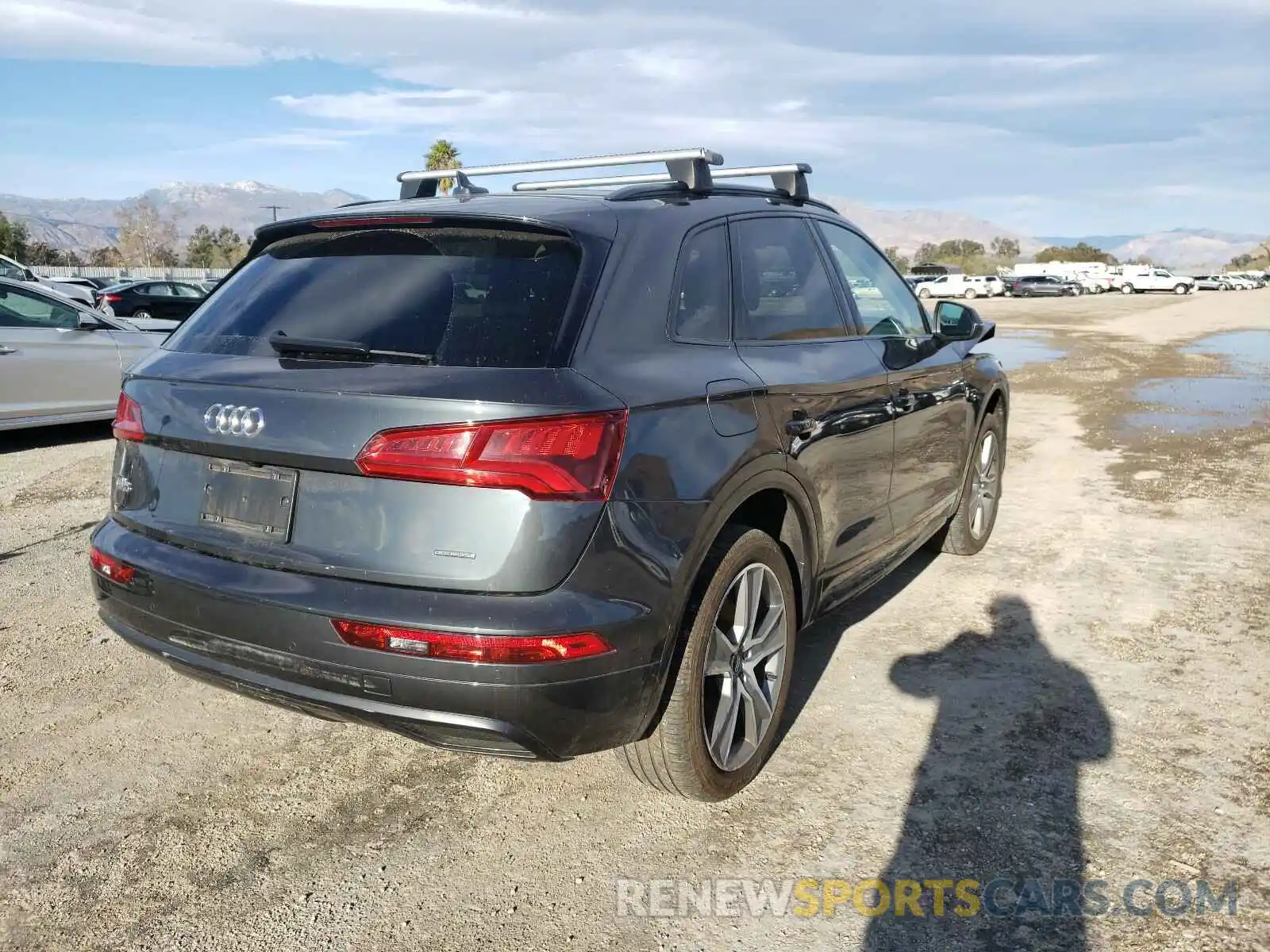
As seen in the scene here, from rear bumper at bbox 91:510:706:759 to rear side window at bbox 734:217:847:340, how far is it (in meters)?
1.14

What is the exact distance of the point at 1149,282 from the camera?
6806 centimetres

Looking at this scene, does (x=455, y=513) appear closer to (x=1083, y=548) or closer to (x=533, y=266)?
(x=533, y=266)

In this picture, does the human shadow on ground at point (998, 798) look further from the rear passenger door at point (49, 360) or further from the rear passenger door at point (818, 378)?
the rear passenger door at point (49, 360)

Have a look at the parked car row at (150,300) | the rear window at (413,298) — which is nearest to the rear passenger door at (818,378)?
the rear window at (413,298)

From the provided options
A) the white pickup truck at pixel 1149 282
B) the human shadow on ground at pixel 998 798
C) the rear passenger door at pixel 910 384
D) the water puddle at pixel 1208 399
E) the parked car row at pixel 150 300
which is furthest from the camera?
the white pickup truck at pixel 1149 282

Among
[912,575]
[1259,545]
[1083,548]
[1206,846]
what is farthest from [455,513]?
[1259,545]

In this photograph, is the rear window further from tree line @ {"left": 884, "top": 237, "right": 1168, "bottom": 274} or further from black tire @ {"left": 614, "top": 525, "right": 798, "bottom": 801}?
tree line @ {"left": 884, "top": 237, "right": 1168, "bottom": 274}

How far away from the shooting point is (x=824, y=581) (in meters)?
3.70

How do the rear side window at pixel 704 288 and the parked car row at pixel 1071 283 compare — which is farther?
the parked car row at pixel 1071 283

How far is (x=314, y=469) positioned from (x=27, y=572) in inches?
141

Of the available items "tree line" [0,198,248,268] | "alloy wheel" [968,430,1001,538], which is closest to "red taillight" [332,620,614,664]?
"alloy wheel" [968,430,1001,538]

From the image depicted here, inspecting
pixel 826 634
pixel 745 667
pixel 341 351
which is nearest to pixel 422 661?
pixel 341 351

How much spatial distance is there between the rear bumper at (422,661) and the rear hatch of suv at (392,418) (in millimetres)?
63

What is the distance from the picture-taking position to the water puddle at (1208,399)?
1054cm
